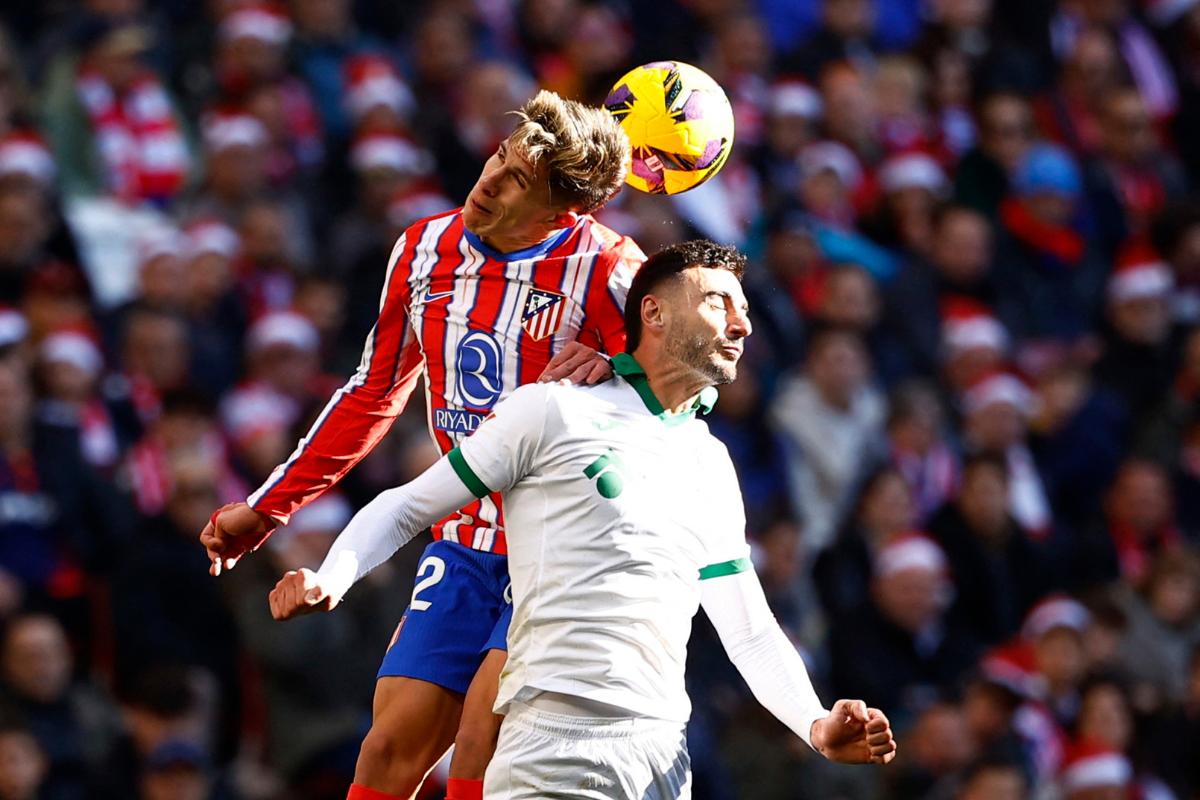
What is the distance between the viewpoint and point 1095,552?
408 inches

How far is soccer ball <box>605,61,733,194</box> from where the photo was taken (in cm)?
546

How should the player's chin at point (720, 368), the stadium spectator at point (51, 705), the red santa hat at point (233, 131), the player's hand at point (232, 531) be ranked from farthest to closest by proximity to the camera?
the red santa hat at point (233, 131) → the stadium spectator at point (51, 705) → the player's hand at point (232, 531) → the player's chin at point (720, 368)

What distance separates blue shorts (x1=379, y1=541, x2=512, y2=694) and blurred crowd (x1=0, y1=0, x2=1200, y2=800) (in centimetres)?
293

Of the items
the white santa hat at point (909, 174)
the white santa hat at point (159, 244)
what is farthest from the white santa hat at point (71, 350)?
the white santa hat at point (909, 174)

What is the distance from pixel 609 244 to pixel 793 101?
648 centimetres

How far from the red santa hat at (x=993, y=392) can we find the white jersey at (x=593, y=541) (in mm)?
5486

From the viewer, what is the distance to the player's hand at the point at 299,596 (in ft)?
15.3

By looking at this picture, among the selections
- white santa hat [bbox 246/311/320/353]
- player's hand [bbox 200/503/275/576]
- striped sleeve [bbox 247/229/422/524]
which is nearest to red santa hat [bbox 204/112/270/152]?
white santa hat [bbox 246/311/320/353]

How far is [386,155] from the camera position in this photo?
10.4 m

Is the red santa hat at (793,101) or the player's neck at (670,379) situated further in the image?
the red santa hat at (793,101)

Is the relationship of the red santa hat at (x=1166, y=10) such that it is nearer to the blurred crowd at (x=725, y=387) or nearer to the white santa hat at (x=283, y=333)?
the blurred crowd at (x=725, y=387)

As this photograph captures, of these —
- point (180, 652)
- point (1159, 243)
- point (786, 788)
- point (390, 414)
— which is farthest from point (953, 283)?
point (390, 414)

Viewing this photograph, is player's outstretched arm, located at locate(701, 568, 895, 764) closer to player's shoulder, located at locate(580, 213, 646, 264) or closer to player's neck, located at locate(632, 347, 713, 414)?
player's neck, located at locate(632, 347, 713, 414)

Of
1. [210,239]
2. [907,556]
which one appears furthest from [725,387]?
[210,239]
